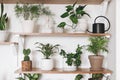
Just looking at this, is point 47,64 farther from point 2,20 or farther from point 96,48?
point 2,20

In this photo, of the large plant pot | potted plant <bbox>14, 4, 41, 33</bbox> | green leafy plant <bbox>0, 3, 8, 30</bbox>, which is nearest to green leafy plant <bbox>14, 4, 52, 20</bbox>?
potted plant <bbox>14, 4, 41, 33</bbox>

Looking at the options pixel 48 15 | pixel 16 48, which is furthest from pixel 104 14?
pixel 16 48

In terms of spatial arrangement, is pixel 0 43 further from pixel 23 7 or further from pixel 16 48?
pixel 23 7

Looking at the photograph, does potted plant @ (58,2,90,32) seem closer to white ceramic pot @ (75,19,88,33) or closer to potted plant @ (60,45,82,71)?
white ceramic pot @ (75,19,88,33)

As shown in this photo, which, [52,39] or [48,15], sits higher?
[48,15]

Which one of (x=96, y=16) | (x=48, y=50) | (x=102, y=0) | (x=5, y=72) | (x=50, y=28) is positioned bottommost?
(x=5, y=72)

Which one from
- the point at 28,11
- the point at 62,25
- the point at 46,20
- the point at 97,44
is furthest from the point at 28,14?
the point at 97,44

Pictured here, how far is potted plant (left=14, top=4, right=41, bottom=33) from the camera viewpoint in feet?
6.05

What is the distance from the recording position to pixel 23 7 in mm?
1863

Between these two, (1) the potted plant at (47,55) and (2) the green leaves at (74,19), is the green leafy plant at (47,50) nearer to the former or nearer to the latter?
(1) the potted plant at (47,55)

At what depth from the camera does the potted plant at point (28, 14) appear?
184 cm

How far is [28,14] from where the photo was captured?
1.87 meters

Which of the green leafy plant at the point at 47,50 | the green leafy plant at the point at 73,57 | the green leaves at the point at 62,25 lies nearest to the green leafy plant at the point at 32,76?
the green leafy plant at the point at 47,50

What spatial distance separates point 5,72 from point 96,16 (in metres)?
1.12
